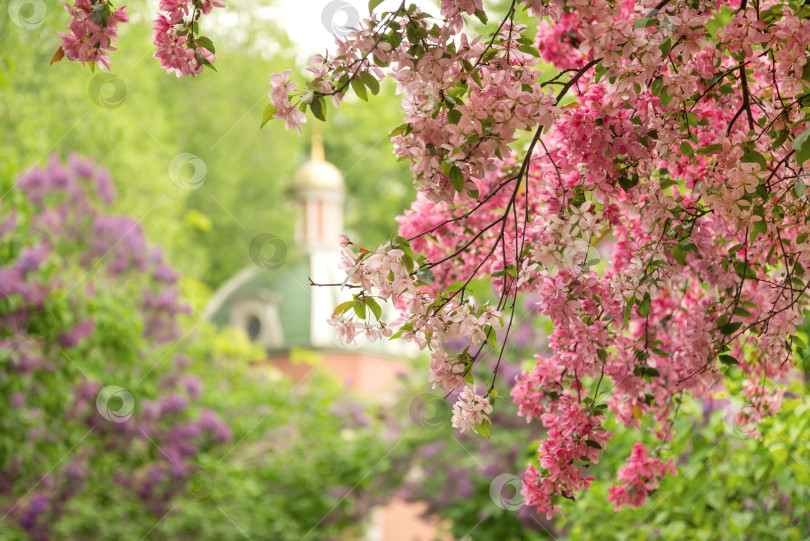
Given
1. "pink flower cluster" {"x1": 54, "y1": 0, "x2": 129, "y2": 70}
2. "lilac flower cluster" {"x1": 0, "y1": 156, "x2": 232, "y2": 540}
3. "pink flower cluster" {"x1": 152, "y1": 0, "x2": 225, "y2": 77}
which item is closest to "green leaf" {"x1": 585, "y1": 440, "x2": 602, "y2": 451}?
"pink flower cluster" {"x1": 152, "y1": 0, "x2": 225, "y2": 77}

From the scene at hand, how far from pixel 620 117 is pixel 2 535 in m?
6.03

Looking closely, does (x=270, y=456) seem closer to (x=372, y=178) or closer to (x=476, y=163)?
(x=476, y=163)

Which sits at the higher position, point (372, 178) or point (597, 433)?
point (372, 178)

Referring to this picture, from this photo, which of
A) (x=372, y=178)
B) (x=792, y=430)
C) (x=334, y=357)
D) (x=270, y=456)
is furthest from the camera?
(x=372, y=178)

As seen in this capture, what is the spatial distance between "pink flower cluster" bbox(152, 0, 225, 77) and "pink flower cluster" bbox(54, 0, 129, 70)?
101mm

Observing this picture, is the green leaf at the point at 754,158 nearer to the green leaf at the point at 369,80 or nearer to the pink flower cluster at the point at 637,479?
the green leaf at the point at 369,80

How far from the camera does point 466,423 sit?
2242mm

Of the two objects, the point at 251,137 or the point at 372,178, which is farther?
the point at 372,178

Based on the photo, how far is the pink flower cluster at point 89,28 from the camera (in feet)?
7.56

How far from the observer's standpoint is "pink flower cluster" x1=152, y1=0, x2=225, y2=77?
2.38m

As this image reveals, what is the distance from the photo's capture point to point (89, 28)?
90.9 inches

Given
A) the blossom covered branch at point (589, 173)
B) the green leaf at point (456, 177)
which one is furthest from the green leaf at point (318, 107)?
the green leaf at point (456, 177)


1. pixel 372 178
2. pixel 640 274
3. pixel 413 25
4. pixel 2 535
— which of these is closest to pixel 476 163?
pixel 413 25

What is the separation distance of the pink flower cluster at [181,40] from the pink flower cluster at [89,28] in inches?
4.0
